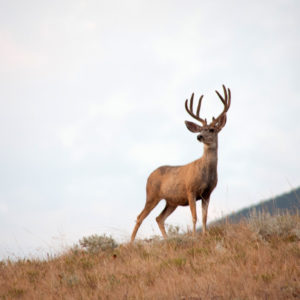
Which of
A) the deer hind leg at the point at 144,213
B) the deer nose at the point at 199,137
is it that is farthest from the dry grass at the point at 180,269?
the deer nose at the point at 199,137

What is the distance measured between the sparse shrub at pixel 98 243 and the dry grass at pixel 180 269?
7 centimetres

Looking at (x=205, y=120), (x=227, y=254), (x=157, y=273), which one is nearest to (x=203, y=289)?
(x=157, y=273)

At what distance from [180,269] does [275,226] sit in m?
2.29

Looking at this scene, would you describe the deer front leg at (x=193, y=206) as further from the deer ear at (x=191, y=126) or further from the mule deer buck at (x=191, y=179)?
the deer ear at (x=191, y=126)

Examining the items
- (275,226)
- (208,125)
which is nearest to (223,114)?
(208,125)

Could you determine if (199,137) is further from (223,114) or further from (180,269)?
(180,269)

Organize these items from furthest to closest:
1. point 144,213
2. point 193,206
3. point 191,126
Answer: point 144,213 → point 191,126 → point 193,206

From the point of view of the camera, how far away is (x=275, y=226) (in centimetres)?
818

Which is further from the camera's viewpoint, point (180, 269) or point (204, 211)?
point (204, 211)

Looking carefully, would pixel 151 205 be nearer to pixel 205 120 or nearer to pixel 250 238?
pixel 205 120

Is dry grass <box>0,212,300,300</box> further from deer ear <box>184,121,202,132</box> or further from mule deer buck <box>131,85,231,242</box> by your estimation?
deer ear <box>184,121,202,132</box>

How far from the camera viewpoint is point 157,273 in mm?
6641

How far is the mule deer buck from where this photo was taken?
946 cm

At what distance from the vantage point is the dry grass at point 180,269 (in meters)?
5.57
